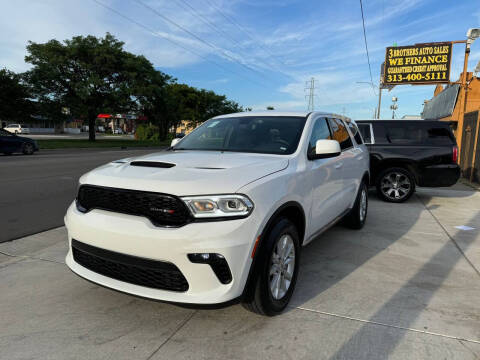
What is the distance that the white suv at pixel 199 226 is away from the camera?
2.18 m

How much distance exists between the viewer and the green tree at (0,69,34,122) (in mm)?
31969

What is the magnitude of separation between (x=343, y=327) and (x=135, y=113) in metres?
36.2

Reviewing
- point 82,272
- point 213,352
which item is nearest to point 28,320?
point 82,272

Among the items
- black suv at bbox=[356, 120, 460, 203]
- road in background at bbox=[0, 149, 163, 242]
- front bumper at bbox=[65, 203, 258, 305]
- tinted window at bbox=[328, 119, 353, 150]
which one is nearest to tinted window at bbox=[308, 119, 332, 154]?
tinted window at bbox=[328, 119, 353, 150]

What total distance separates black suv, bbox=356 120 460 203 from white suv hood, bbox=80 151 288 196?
17.4 feet

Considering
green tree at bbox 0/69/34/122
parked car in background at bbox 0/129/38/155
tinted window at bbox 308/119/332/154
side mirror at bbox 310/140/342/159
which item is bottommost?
parked car in background at bbox 0/129/38/155

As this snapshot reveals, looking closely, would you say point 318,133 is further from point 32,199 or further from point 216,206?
A: point 32,199

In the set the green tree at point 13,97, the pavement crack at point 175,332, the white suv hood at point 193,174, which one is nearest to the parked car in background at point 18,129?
the green tree at point 13,97

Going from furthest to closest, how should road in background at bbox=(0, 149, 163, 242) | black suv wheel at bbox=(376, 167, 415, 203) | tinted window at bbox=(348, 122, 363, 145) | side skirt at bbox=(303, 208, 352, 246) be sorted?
1. black suv wheel at bbox=(376, 167, 415, 203)
2. tinted window at bbox=(348, 122, 363, 145)
3. road in background at bbox=(0, 149, 163, 242)
4. side skirt at bbox=(303, 208, 352, 246)

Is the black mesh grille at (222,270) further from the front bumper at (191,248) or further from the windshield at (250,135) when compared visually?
the windshield at (250,135)

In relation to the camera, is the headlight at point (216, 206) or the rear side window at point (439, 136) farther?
the rear side window at point (439, 136)

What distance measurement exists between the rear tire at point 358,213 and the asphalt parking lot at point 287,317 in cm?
90

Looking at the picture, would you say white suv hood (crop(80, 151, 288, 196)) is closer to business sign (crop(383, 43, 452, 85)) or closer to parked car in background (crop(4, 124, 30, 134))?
business sign (crop(383, 43, 452, 85))

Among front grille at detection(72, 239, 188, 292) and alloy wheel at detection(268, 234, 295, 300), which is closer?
front grille at detection(72, 239, 188, 292)
